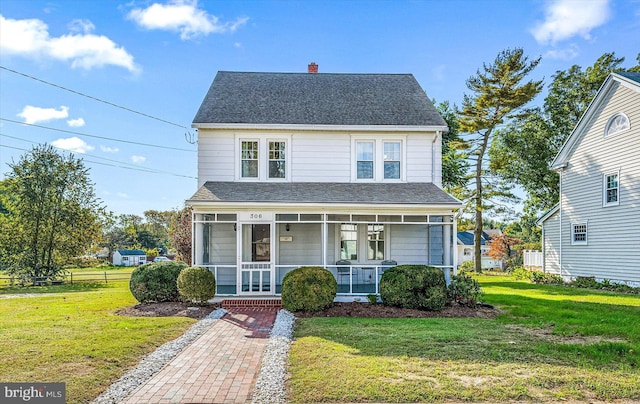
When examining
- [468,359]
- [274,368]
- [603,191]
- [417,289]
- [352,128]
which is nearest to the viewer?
[274,368]

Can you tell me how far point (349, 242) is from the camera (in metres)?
14.8

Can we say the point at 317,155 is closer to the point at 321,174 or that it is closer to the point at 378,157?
the point at 321,174

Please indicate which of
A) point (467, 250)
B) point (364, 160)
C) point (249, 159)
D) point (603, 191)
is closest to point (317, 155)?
point (364, 160)

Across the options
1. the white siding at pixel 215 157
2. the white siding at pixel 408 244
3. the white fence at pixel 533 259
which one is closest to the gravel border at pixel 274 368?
the white siding at pixel 408 244

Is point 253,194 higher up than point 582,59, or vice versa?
point 582,59

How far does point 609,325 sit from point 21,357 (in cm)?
1141

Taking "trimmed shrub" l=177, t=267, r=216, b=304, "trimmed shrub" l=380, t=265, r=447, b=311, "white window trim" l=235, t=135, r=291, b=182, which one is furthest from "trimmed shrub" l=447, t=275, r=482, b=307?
"trimmed shrub" l=177, t=267, r=216, b=304

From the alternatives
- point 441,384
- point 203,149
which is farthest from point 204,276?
point 441,384

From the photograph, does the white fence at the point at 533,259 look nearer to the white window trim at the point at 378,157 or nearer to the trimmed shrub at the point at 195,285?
the white window trim at the point at 378,157

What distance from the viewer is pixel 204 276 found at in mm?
11727

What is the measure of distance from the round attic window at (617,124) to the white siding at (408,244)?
10097mm

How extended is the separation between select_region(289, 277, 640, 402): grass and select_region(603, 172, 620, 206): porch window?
907 centimetres

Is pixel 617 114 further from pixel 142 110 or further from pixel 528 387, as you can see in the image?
pixel 142 110

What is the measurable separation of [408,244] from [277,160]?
5676 mm
